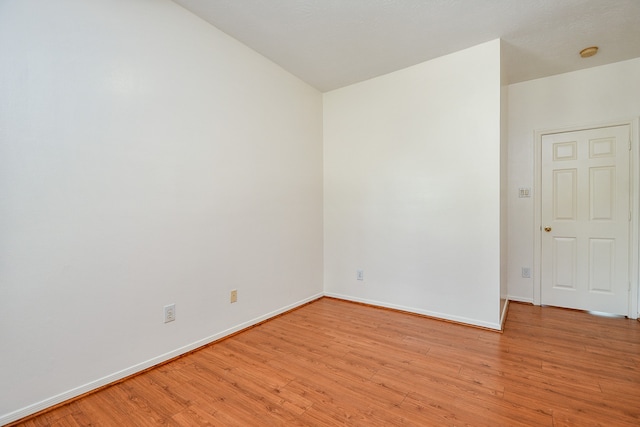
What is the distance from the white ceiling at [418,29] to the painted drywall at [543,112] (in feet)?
0.57

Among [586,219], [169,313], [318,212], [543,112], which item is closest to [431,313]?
[318,212]

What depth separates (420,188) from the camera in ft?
9.95

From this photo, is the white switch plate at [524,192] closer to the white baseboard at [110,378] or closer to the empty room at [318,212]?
the empty room at [318,212]

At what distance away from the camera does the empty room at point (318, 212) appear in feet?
5.10

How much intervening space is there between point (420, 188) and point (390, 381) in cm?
192

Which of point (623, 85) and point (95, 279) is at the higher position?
point (623, 85)

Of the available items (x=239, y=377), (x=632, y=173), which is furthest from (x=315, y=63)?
(x=632, y=173)

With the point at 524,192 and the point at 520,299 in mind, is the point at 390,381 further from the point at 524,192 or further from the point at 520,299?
the point at 524,192

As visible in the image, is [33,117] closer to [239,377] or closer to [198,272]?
[198,272]

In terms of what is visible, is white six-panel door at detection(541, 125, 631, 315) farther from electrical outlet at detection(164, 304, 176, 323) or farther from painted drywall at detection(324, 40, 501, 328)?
electrical outlet at detection(164, 304, 176, 323)

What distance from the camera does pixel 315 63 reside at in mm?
2975

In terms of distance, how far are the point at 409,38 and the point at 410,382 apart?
275cm

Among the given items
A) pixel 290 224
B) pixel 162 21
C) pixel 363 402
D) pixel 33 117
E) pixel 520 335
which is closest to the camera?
pixel 33 117

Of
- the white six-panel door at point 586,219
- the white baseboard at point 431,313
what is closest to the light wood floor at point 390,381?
the white baseboard at point 431,313
